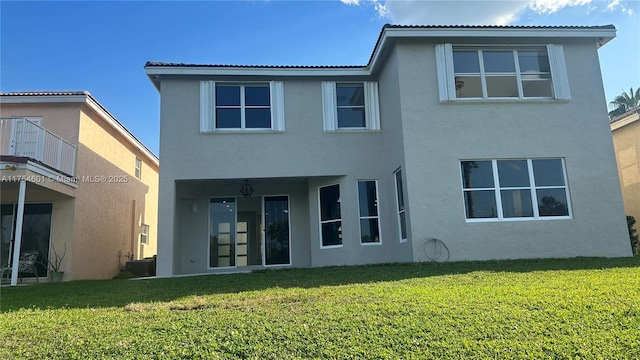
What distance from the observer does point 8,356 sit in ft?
14.1

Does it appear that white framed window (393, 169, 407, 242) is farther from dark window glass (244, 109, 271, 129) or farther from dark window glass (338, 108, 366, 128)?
dark window glass (244, 109, 271, 129)

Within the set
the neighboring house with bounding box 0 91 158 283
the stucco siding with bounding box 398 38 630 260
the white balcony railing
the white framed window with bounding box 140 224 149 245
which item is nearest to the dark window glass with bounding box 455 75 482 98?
the stucco siding with bounding box 398 38 630 260

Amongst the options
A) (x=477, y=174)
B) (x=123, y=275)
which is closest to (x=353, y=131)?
(x=477, y=174)

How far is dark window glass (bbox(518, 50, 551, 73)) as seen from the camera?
39.5 ft

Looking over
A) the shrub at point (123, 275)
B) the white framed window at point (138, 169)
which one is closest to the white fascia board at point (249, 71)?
the shrub at point (123, 275)

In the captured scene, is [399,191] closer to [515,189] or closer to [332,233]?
[332,233]

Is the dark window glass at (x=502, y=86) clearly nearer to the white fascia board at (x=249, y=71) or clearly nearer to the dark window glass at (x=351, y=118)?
the white fascia board at (x=249, y=71)

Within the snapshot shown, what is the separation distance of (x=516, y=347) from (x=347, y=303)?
2047mm

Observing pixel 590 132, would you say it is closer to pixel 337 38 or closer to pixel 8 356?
pixel 337 38

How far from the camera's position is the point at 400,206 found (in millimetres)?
11945

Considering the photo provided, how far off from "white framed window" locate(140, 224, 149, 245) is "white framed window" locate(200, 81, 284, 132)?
328 inches

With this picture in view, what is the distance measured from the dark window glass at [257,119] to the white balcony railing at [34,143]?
531 cm

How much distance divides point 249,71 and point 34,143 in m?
6.15

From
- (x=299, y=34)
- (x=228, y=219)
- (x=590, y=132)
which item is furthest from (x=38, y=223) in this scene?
(x=590, y=132)
